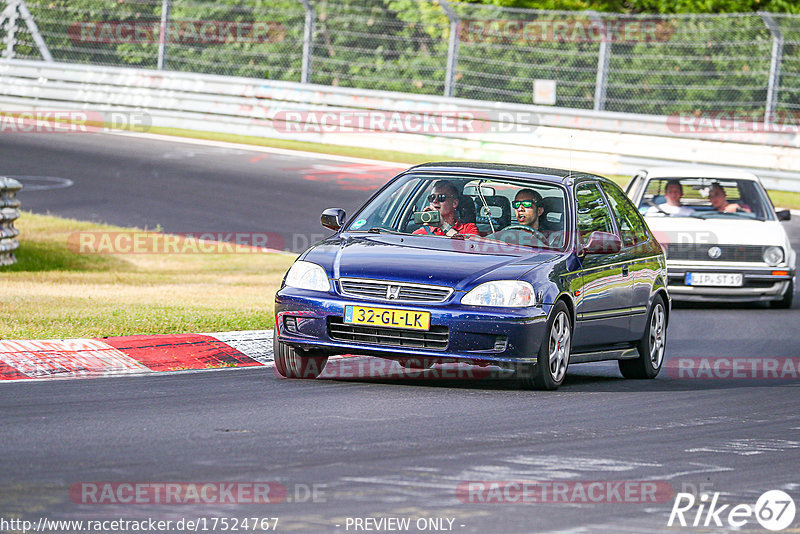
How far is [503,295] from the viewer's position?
874 centimetres

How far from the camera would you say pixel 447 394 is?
884cm

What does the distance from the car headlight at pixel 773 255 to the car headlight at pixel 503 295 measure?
7.36 meters

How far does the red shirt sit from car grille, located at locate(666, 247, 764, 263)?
6.16 m

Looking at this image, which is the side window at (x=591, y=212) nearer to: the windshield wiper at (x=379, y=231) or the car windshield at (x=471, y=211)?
the car windshield at (x=471, y=211)

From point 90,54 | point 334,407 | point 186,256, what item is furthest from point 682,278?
point 90,54

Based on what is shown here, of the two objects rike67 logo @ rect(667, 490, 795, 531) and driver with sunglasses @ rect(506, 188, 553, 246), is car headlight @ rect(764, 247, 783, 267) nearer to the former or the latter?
driver with sunglasses @ rect(506, 188, 553, 246)

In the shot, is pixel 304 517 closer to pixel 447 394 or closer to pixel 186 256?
pixel 447 394

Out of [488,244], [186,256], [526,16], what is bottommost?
[186,256]

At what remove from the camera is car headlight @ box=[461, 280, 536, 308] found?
8.68 meters

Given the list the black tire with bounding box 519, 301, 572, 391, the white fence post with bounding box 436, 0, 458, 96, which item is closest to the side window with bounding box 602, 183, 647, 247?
the black tire with bounding box 519, 301, 572, 391

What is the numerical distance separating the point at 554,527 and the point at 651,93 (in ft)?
65.3

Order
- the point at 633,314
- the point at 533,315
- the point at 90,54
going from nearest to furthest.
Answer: the point at 533,315 → the point at 633,314 → the point at 90,54

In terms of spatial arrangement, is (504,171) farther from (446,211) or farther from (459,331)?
(459,331)

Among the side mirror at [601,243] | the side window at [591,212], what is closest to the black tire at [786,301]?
the side window at [591,212]
